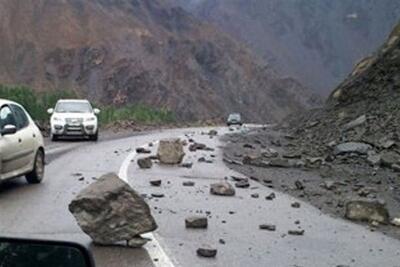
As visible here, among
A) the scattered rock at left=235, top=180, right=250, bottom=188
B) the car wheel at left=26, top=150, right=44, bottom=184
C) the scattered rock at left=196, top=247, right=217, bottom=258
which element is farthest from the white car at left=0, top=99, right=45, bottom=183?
the scattered rock at left=196, top=247, right=217, bottom=258

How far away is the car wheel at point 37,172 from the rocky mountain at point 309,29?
11027 cm

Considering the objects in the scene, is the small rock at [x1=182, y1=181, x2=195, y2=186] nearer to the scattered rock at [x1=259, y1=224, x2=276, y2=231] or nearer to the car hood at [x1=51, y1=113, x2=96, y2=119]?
the scattered rock at [x1=259, y1=224, x2=276, y2=231]

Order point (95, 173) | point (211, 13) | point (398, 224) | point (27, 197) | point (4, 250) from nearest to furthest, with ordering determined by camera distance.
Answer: point (4, 250)
point (398, 224)
point (27, 197)
point (95, 173)
point (211, 13)

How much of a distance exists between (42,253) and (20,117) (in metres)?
11.5

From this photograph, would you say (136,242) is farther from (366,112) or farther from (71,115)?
(366,112)

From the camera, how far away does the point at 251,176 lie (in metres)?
17.8

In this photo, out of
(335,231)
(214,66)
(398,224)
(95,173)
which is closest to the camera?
(335,231)

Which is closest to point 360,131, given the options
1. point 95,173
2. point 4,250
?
point 95,173

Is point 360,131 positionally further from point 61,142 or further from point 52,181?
point 52,181

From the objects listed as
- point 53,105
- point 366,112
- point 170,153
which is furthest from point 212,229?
point 53,105

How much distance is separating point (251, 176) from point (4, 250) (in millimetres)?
14995

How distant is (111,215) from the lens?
8.38 meters

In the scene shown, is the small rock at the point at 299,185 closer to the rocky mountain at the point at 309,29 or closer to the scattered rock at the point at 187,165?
the scattered rock at the point at 187,165

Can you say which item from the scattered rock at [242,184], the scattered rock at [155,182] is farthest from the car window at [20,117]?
the scattered rock at [242,184]
